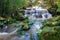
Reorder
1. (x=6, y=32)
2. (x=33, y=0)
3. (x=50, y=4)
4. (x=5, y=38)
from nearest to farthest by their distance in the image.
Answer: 1. (x=5, y=38)
2. (x=6, y=32)
3. (x=50, y=4)
4. (x=33, y=0)

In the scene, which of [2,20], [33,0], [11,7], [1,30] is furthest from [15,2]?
[33,0]

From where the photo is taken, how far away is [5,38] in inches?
413

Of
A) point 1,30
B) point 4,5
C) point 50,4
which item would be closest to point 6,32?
point 1,30

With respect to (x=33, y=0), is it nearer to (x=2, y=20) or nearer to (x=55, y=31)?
(x=2, y=20)

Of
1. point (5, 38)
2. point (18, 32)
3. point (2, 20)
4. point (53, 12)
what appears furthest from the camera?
point (53, 12)

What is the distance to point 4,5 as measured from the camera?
601 inches

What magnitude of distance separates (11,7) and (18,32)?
4.74m

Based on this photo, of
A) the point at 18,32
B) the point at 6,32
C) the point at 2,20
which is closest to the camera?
the point at 18,32

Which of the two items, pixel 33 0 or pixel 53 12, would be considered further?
pixel 33 0

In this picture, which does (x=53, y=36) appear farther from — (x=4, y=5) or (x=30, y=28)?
(x=4, y=5)

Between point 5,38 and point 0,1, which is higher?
point 0,1

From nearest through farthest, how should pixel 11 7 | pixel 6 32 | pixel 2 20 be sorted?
pixel 6 32
pixel 2 20
pixel 11 7

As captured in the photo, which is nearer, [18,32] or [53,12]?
[18,32]

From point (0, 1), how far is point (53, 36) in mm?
8157
